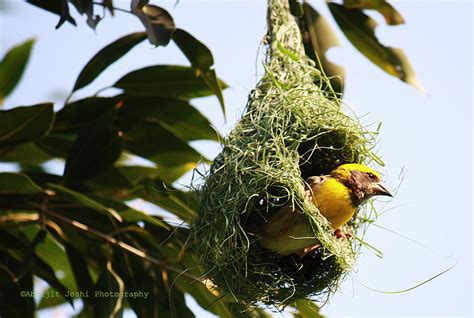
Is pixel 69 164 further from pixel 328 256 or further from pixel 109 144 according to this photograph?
pixel 328 256

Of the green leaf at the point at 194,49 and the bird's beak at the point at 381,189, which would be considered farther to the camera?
the green leaf at the point at 194,49

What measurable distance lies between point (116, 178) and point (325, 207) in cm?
115

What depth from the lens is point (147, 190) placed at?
13.9ft

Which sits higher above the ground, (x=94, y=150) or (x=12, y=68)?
(x=12, y=68)

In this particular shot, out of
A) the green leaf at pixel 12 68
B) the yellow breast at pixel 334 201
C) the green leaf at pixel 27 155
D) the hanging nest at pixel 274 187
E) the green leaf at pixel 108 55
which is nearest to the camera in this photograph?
the hanging nest at pixel 274 187

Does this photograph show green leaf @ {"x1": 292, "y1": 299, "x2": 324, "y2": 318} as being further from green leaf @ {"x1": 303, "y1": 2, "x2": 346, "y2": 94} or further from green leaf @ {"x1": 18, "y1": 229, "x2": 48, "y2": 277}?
green leaf @ {"x1": 18, "y1": 229, "x2": 48, "y2": 277}

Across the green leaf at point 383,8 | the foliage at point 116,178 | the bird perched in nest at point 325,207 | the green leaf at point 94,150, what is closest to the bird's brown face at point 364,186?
the bird perched in nest at point 325,207

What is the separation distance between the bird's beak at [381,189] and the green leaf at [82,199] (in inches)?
42.4

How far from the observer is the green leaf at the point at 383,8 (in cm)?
443

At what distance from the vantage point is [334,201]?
374 centimetres

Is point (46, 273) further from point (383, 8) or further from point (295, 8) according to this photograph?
point (383, 8)

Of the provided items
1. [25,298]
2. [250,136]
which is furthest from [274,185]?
[25,298]

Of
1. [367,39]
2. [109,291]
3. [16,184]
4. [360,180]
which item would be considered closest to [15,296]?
[109,291]

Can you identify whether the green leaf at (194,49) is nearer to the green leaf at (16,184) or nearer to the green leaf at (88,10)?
the green leaf at (88,10)
